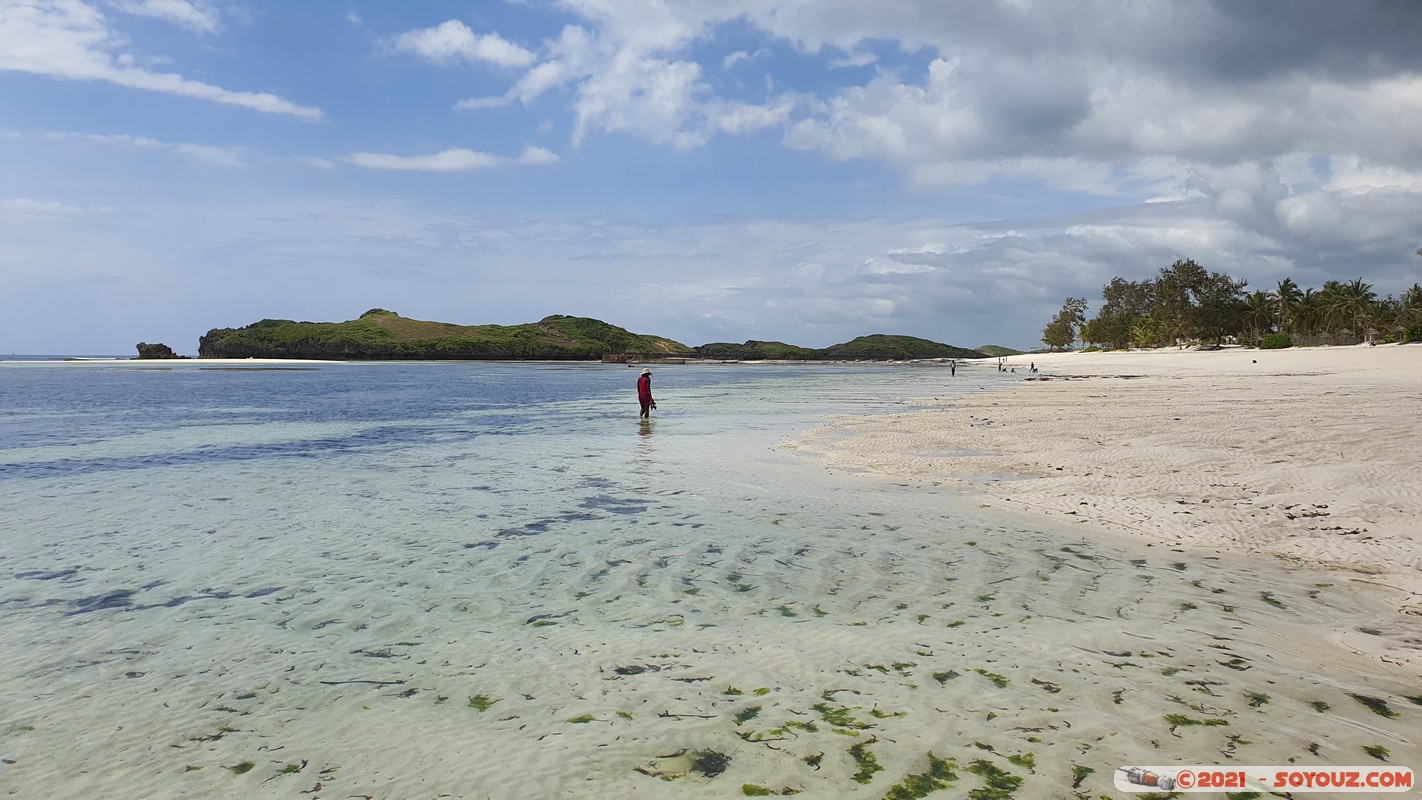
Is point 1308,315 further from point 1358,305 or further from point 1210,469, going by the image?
point 1210,469

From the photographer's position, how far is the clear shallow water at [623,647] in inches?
217

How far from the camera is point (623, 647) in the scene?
304 inches

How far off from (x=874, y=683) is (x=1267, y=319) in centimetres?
16015

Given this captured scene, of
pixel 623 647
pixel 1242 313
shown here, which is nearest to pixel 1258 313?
pixel 1242 313

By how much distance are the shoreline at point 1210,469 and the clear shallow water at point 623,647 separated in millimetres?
1071

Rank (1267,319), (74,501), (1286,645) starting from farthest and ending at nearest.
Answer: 1. (1267,319)
2. (74,501)
3. (1286,645)

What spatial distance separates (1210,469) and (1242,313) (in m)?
146

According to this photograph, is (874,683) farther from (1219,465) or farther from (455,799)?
(1219,465)

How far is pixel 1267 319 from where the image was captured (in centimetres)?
13150

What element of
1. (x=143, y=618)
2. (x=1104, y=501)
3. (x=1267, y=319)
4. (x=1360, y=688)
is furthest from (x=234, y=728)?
(x=1267, y=319)

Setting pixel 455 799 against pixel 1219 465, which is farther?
pixel 1219 465

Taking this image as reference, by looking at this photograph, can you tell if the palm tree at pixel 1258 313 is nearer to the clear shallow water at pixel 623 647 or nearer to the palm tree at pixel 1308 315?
the palm tree at pixel 1308 315

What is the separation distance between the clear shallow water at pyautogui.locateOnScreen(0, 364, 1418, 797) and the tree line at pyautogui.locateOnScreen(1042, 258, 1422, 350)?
109042 millimetres

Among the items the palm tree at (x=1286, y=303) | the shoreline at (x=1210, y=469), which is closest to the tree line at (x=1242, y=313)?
the palm tree at (x=1286, y=303)
